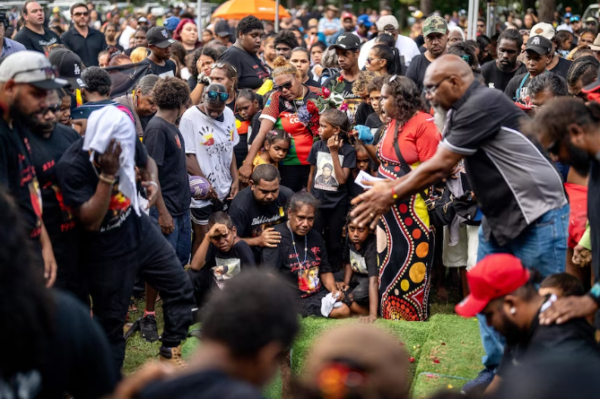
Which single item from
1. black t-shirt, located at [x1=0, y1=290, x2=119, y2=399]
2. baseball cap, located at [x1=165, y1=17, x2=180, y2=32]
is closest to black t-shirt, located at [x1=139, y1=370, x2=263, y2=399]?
black t-shirt, located at [x1=0, y1=290, x2=119, y2=399]

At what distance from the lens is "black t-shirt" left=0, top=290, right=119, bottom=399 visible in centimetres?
254

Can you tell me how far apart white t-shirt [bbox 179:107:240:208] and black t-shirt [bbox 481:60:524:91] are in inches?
138

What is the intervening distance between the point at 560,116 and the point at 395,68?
201 inches

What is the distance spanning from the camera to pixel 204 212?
7.02 meters

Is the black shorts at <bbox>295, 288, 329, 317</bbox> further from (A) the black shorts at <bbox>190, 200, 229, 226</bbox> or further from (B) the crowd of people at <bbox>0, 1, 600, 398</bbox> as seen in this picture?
(A) the black shorts at <bbox>190, 200, 229, 226</bbox>

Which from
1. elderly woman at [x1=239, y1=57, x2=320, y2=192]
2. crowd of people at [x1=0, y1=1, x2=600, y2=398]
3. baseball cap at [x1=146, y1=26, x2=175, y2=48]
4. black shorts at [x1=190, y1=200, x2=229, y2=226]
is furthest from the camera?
baseball cap at [x1=146, y1=26, x2=175, y2=48]

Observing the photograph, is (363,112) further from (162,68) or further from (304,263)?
(162,68)

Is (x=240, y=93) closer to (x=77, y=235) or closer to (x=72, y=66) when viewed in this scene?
(x=72, y=66)

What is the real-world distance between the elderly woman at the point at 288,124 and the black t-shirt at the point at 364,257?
115 centimetres

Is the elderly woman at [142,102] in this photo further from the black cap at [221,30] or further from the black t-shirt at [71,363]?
the black cap at [221,30]

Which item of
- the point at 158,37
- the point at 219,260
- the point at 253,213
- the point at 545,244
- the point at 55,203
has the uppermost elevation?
the point at 55,203

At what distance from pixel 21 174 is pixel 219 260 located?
2.58 metres

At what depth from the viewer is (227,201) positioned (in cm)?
720

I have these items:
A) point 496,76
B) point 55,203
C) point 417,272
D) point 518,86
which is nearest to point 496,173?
point 417,272
